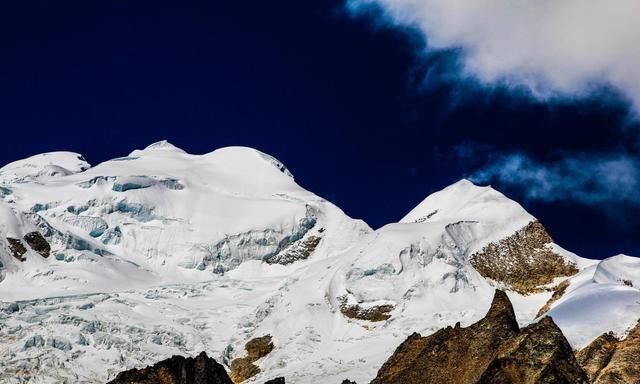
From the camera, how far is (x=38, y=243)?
A: 195500 mm

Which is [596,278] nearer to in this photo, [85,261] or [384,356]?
[384,356]

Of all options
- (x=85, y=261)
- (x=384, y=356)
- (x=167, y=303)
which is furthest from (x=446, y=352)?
(x=85, y=261)

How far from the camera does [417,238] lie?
174 m

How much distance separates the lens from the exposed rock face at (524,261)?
176 metres

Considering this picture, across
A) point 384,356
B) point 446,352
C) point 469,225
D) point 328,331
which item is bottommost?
point 446,352

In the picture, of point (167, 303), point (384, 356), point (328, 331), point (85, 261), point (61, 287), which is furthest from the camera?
point (85, 261)

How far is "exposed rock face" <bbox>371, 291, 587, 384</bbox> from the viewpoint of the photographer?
3628 centimetres

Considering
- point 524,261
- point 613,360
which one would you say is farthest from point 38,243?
point 613,360

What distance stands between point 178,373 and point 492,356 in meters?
14.8

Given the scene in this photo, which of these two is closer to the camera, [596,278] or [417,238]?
[596,278]

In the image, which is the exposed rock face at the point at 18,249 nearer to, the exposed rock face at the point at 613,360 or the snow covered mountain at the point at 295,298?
the snow covered mountain at the point at 295,298

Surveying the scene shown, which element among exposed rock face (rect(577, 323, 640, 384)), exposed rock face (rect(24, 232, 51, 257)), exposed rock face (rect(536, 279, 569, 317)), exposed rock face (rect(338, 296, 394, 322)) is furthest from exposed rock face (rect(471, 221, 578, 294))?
exposed rock face (rect(577, 323, 640, 384))

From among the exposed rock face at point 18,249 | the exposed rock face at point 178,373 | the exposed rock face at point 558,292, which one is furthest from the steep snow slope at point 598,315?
the exposed rock face at point 18,249

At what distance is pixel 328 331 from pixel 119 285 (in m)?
50.2
